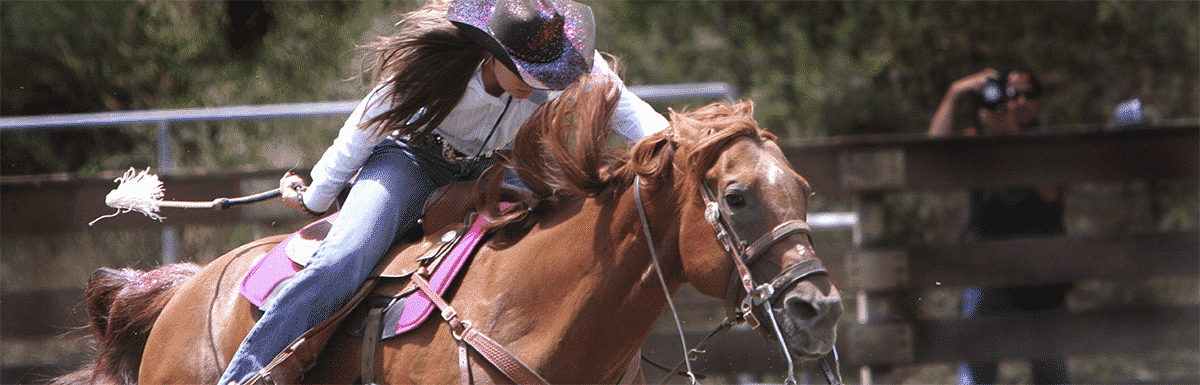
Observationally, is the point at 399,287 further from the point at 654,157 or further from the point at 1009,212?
the point at 1009,212

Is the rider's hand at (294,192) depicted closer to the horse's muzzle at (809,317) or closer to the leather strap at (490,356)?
the leather strap at (490,356)

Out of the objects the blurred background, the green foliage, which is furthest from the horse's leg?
the green foliage

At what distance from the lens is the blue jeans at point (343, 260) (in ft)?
7.62

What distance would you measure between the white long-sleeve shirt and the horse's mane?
0.13 metres

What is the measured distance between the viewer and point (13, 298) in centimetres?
496

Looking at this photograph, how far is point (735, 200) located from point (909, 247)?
3.32 m

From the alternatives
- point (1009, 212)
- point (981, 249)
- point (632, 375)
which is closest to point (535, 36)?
point (632, 375)

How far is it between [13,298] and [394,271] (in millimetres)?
3667

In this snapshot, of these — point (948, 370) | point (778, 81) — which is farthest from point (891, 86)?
point (948, 370)

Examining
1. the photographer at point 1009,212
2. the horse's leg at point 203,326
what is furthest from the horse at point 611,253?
the photographer at point 1009,212

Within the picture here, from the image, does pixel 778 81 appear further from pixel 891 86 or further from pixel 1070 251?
pixel 1070 251

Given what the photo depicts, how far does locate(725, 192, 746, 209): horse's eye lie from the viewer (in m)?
1.97

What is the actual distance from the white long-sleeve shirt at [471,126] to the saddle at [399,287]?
7.6 inches

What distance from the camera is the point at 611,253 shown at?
218 centimetres
